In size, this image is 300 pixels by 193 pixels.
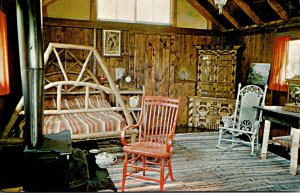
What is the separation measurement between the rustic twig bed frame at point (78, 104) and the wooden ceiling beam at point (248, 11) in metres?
3.35

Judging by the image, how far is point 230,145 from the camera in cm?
524

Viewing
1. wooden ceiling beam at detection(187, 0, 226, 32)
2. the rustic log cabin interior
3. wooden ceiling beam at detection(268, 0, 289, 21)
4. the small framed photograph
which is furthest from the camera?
wooden ceiling beam at detection(187, 0, 226, 32)

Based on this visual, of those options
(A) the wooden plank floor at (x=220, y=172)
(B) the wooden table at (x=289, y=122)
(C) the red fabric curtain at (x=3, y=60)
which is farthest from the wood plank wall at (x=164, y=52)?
(C) the red fabric curtain at (x=3, y=60)

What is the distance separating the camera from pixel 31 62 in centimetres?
238

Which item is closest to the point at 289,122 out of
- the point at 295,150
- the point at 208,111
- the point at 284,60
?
the point at 295,150

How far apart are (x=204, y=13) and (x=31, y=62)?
5633 mm

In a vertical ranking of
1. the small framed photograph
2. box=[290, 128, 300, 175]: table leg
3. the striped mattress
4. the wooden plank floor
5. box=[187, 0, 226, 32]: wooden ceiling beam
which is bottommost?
the wooden plank floor

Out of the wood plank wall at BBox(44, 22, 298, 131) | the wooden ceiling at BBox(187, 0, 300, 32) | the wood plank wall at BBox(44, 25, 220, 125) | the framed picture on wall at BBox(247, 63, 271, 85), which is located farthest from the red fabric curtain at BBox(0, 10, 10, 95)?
the framed picture on wall at BBox(247, 63, 271, 85)

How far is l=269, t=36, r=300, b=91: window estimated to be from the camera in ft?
17.8

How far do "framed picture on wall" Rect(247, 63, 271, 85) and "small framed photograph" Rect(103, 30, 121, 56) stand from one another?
10.2ft

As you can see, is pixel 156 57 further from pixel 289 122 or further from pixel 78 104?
pixel 289 122

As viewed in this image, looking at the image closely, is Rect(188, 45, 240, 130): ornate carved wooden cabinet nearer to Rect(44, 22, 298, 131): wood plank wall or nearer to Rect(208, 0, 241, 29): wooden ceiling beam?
Rect(44, 22, 298, 131): wood plank wall

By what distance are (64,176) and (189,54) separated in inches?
210

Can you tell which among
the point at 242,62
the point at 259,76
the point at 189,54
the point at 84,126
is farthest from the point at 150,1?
the point at 84,126
